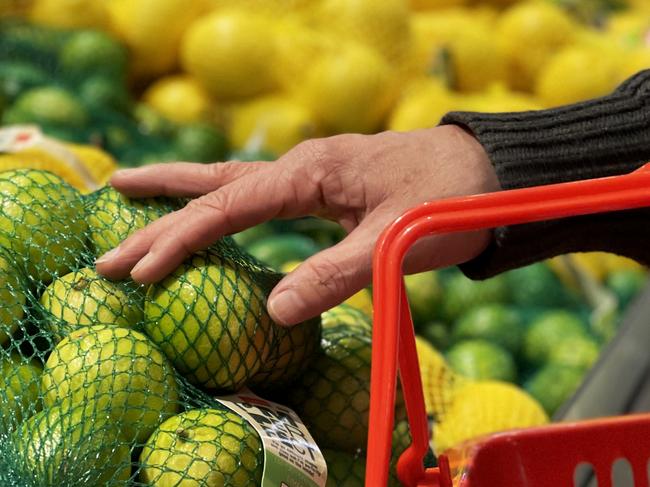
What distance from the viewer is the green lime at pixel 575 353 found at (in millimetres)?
2785

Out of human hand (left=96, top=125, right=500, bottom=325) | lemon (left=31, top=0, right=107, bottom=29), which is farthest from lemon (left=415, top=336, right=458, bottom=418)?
lemon (left=31, top=0, right=107, bottom=29)

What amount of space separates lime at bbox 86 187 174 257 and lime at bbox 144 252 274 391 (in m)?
0.14

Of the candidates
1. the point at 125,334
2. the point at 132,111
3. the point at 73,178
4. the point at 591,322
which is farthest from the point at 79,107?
the point at 125,334

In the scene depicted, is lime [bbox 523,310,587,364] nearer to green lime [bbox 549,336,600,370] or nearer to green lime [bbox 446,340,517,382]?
green lime [bbox 549,336,600,370]

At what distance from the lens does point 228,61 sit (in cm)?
360

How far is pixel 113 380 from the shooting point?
133 cm

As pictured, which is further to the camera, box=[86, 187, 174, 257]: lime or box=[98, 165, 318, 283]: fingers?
box=[86, 187, 174, 257]: lime

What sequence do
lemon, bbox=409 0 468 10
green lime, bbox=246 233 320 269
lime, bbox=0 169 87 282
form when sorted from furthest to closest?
lemon, bbox=409 0 468 10
green lime, bbox=246 233 320 269
lime, bbox=0 169 87 282

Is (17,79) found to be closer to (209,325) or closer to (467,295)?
(467,295)

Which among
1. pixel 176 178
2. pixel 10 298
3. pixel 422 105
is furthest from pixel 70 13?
pixel 10 298

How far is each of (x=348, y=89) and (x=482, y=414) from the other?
171 cm

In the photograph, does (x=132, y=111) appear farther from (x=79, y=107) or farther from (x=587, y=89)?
(x=587, y=89)

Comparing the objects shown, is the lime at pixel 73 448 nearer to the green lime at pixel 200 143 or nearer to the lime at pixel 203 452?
the lime at pixel 203 452

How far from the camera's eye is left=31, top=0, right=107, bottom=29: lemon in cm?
368
